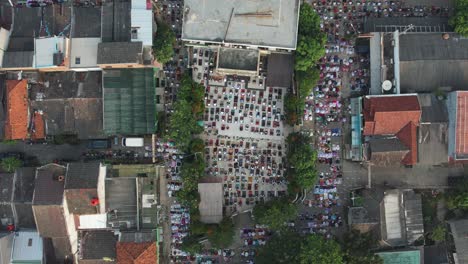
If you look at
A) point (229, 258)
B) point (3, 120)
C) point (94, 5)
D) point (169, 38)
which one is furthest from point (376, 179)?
point (3, 120)

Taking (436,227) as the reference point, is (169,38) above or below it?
above

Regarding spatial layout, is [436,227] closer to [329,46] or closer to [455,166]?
[455,166]

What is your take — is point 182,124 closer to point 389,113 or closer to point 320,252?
point 320,252

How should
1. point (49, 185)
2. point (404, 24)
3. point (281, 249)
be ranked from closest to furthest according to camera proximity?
1. point (49, 185)
2. point (281, 249)
3. point (404, 24)

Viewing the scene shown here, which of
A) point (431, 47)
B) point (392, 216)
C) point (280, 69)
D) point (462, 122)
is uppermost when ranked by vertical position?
point (431, 47)

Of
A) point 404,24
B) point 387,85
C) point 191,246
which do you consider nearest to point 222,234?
point 191,246

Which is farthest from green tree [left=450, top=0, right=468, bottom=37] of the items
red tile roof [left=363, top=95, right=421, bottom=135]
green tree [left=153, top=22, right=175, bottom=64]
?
green tree [left=153, top=22, right=175, bottom=64]

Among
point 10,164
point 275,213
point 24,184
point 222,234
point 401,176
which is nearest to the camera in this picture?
point 275,213

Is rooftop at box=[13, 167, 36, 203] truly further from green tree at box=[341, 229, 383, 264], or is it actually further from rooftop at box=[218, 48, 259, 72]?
green tree at box=[341, 229, 383, 264]
